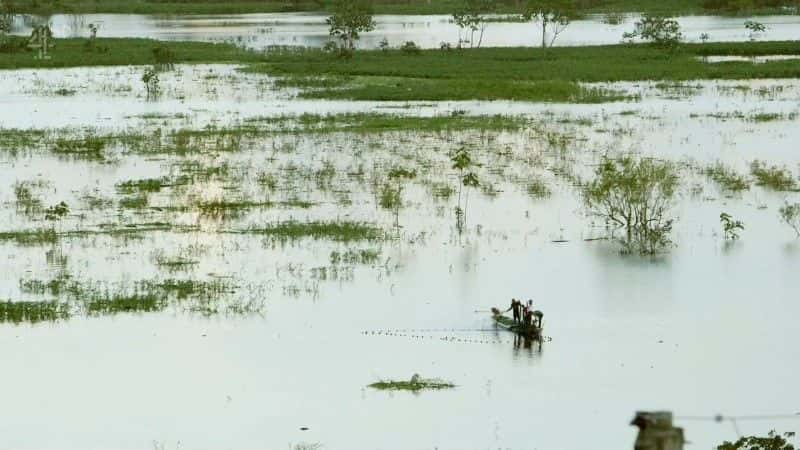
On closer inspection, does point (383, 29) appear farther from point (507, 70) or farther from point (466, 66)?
point (507, 70)

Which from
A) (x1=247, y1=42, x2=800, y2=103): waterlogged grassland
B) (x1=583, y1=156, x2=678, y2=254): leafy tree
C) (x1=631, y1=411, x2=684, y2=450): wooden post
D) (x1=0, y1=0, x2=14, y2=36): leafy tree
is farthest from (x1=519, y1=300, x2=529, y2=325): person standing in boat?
(x1=0, y1=0, x2=14, y2=36): leafy tree

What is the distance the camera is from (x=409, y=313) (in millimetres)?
19453

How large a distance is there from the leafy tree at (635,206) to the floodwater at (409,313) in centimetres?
41

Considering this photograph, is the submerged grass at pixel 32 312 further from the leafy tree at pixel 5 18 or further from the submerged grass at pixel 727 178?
the leafy tree at pixel 5 18

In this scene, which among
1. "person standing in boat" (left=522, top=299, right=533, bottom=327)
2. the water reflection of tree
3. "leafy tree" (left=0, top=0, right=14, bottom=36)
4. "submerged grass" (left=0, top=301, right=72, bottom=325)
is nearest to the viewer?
the water reflection of tree

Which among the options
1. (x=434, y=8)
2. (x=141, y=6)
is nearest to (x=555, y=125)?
(x=434, y=8)

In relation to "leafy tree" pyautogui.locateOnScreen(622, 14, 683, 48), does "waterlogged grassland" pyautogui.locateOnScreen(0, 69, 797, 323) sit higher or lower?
lower

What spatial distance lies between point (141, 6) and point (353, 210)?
231 feet

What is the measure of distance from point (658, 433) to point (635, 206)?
1770cm

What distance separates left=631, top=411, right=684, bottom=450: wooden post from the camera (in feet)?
20.4

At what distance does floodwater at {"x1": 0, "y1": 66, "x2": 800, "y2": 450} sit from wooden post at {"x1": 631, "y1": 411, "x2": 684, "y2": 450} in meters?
8.20

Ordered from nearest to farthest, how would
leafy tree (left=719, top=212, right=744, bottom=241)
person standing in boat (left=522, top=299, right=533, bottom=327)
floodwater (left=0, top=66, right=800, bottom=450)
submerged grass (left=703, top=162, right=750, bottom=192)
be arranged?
floodwater (left=0, top=66, right=800, bottom=450) < person standing in boat (left=522, top=299, right=533, bottom=327) < leafy tree (left=719, top=212, right=744, bottom=241) < submerged grass (left=703, top=162, right=750, bottom=192)

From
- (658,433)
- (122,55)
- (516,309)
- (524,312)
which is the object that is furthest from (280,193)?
(122,55)

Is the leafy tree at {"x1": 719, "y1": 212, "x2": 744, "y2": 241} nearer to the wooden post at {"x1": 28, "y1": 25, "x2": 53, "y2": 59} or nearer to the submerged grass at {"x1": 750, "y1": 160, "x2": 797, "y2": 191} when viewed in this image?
the submerged grass at {"x1": 750, "y1": 160, "x2": 797, "y2": 191}
